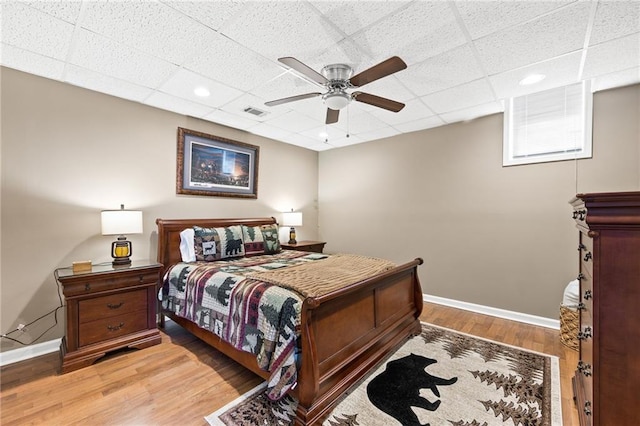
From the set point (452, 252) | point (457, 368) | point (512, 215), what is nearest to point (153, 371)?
point (457, 368)

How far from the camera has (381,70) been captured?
197cm

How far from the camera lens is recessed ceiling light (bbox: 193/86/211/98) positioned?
2.93 m

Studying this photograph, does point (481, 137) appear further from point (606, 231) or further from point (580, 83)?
point (606, 231)

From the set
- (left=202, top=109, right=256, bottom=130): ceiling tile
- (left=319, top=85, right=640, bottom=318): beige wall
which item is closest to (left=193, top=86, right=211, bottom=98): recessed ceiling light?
(left=202, top=109, right=256, bottom=130): ceiling tile

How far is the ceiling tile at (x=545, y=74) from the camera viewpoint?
239 cm

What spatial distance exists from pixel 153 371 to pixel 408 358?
224 centimetres

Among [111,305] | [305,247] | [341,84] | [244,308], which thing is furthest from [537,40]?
[111,305]

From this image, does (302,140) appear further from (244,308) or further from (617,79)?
(617,79)

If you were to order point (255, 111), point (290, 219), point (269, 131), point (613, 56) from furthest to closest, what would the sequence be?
point (290, 219) < point (269, 131) < point (255, 111) < point (613, 56)

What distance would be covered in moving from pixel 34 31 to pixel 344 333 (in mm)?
3189

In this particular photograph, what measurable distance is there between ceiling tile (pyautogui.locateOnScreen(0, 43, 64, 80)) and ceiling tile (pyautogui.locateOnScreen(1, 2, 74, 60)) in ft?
0.28

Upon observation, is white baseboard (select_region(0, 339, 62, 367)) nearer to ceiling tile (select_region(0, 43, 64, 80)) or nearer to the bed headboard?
the bed headboard

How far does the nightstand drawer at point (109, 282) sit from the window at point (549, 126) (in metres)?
4.45

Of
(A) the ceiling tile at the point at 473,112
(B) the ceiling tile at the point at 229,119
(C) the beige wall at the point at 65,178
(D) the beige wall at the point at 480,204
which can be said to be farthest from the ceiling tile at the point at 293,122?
(A) the ceiling tile at the point at 473,112
